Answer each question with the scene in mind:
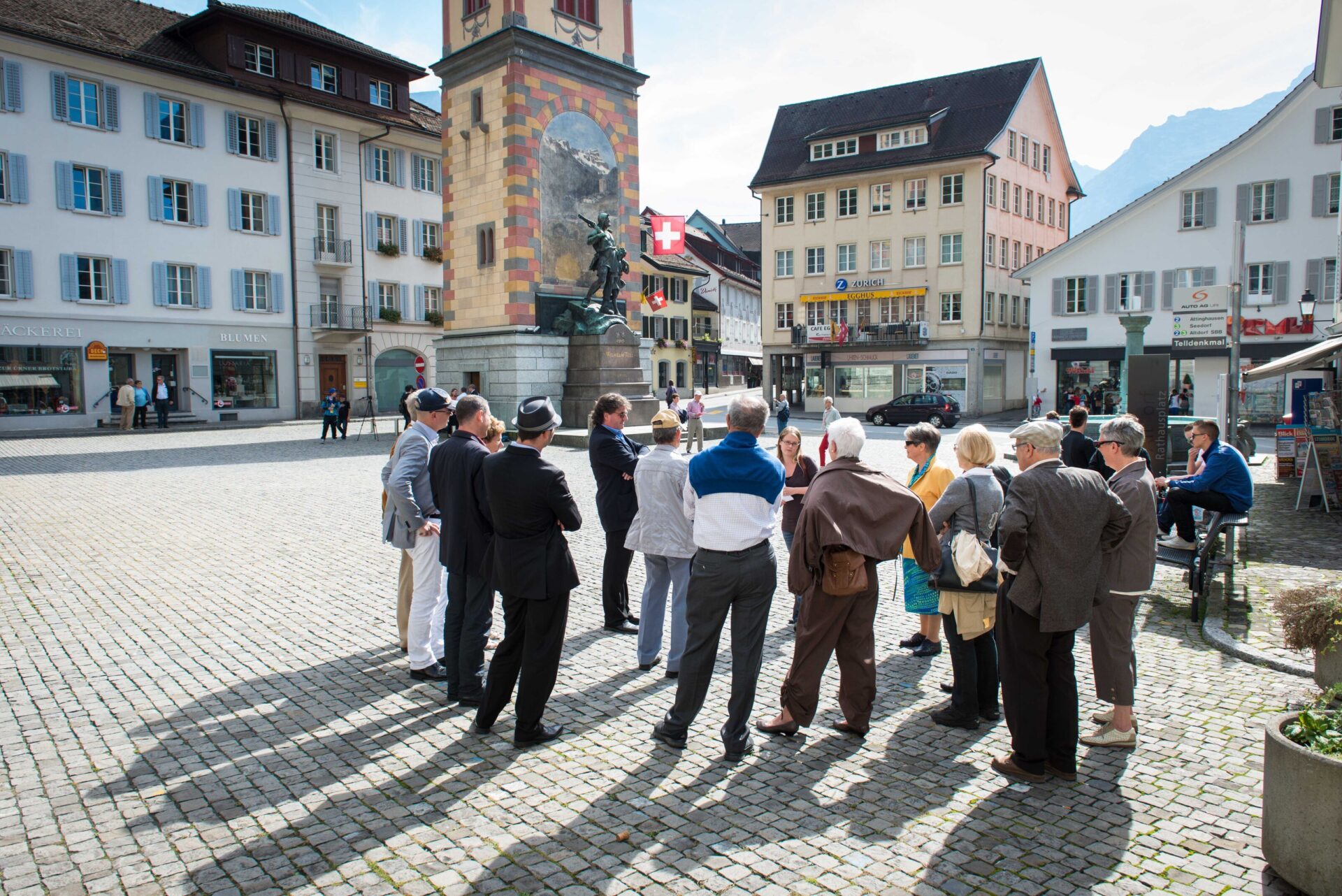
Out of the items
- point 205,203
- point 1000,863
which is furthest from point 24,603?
point 205,203

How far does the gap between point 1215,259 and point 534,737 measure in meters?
38.9

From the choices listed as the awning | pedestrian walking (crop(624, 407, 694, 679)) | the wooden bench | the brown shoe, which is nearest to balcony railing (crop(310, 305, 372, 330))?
the awning

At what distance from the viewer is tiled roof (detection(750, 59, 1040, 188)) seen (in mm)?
45125

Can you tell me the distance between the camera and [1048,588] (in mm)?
4613

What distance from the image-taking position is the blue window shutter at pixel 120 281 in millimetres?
32344

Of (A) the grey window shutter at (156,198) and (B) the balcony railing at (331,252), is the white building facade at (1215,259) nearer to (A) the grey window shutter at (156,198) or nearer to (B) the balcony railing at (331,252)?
(B) the balcony railing at (331,252)

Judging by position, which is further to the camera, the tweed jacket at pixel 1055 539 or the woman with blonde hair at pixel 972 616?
the woman with blonde hair at pixel 972 616

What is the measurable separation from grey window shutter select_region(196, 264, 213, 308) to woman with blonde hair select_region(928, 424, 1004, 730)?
3541 centimetres

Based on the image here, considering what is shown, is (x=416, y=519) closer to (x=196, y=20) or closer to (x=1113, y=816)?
(x=1113, y=816)

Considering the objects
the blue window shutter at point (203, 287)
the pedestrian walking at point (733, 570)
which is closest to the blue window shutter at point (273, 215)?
the blue window shutter at point (203, 287)

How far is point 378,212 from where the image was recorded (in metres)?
40.5

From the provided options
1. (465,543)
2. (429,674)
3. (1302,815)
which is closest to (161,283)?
(429,674)

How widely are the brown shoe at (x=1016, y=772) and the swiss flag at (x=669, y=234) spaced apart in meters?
29.0

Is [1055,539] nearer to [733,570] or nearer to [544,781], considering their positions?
[733,570]
